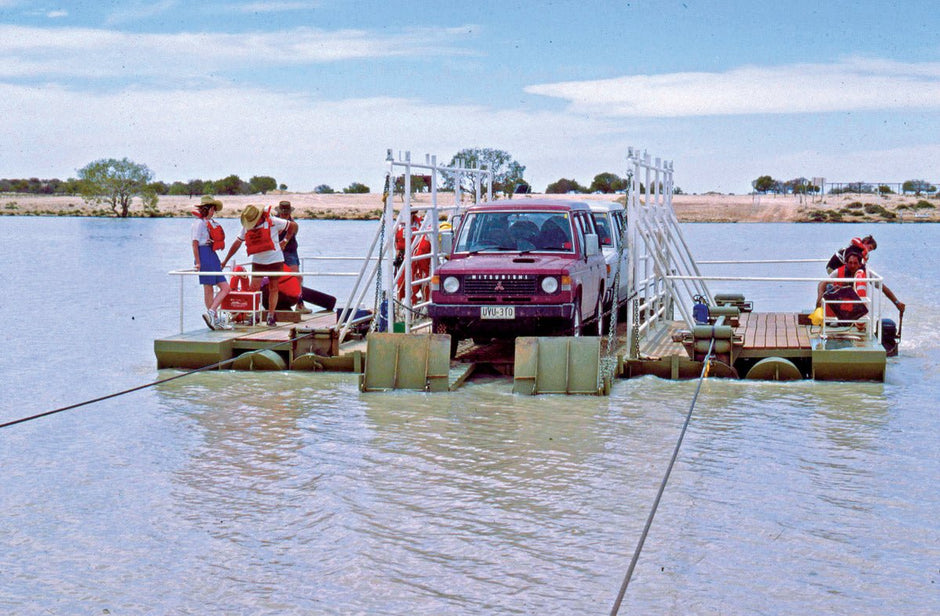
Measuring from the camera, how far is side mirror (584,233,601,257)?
609 inches

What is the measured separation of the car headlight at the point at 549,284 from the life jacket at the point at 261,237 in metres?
4.86

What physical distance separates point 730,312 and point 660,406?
131 inches

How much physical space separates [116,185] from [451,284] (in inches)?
5674

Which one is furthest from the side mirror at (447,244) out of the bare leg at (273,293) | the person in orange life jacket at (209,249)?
the person in orange life jacket at (209,249)

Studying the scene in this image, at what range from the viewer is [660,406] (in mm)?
14203

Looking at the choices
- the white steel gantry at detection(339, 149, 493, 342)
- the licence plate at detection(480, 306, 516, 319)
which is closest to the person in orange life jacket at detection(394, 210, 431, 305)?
the white steel gantry at detection(339, 149, 493, 342)

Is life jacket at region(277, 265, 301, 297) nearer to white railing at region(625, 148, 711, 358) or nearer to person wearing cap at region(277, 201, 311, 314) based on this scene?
person wearing cap at region(277, 201, 311, 314)

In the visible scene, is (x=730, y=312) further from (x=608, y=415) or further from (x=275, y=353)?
→ (x=275, y=353)

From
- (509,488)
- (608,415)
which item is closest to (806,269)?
(608,415)

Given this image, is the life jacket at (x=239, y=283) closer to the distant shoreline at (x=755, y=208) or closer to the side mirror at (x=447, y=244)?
the side mirror at (x=447, y=244)

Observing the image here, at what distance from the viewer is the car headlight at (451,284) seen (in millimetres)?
14703

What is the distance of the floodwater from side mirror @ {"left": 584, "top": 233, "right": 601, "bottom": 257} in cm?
177

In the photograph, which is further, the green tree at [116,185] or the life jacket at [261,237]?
the green tree at [116,185]

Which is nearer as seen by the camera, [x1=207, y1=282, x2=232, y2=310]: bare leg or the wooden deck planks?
the wooden deck planks
